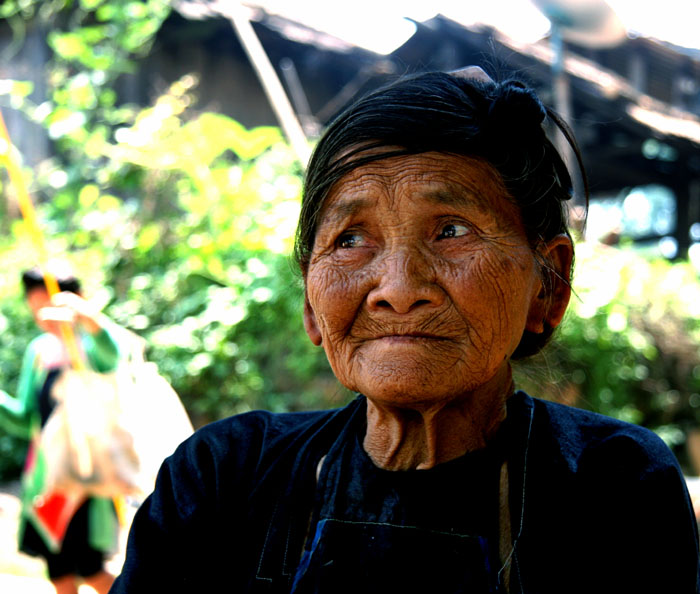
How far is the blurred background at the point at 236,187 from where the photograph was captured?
619 cm

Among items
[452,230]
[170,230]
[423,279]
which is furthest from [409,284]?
[170,230]

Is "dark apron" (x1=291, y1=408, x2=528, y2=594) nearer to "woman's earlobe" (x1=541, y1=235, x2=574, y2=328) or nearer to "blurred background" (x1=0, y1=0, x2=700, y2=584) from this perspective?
"woman's earlobe" (x1=541, y1=235, x2=574, y2=328)

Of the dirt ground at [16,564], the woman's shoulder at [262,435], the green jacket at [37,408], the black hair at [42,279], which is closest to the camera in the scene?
the woman's shoulder at [262,435]

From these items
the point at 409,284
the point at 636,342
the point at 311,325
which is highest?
the point at 409,284

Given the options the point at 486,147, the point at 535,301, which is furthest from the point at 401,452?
the point at 486,147

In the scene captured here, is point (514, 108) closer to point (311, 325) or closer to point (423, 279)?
point (423, 279)

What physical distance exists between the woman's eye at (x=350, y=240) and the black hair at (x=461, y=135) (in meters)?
0.10

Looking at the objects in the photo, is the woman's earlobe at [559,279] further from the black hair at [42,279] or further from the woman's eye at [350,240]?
the black hair at [42,279]

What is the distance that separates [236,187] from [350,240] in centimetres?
621

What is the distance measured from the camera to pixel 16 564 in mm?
5199

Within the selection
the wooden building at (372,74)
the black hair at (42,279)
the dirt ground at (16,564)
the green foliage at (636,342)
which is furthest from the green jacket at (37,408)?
the wooden building at (372,74)

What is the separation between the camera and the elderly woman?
1239 mm

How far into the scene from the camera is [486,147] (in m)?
1.35

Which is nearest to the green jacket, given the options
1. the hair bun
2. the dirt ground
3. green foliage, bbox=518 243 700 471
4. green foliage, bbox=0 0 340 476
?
the dirt ground
